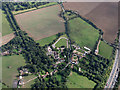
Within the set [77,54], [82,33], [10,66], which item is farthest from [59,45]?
[10,66]

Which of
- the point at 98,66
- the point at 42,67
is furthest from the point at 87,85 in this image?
the point at 42,67

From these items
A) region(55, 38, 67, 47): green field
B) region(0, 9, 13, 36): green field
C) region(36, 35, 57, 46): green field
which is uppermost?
region(0, 9, 13, 36): green field

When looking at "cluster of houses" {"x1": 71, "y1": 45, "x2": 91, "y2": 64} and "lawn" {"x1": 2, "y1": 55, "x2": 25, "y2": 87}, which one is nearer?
"lawn" {"x1": 2, "y1": 55, "x2": 25, "y2": 87}

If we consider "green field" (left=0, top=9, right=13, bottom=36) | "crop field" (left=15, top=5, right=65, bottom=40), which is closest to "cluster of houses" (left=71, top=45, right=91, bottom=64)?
"crop field" (left=15, top=5, right=65, bottom=40)

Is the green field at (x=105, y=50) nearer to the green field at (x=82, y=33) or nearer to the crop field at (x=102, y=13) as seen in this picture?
the green field at (x=82, y=33)

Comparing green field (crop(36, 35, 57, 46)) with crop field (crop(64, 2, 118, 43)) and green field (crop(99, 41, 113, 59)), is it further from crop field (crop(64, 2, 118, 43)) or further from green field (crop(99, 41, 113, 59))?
crop field (crop(64, 2, 118, 43))

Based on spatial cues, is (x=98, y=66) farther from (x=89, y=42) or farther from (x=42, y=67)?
(x=42, y=67)
